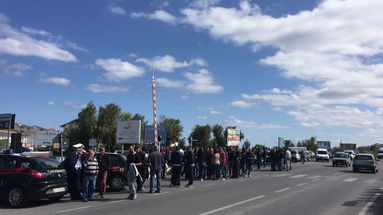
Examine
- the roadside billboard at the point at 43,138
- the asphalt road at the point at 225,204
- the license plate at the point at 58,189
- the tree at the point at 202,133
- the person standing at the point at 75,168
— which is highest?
the tree at the point at 202,133

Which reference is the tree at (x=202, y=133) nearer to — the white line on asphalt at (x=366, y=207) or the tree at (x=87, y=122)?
the tree at (x=87, y=122)

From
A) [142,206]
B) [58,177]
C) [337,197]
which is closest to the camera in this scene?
[142,206]

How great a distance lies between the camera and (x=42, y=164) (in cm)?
1150

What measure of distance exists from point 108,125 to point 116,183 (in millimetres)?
59693

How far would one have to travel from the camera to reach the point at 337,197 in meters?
13.5

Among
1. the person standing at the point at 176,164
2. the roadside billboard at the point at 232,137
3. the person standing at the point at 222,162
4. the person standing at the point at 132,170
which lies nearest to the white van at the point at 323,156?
the roadside billboard at the point at 232,137

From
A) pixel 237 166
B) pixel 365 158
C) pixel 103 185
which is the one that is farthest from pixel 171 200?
pixel 365 158

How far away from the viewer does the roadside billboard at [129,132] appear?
33375mm

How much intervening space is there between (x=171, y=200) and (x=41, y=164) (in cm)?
418

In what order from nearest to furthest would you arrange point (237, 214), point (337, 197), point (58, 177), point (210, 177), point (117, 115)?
1. point (237, 214)
2. point (58, 177)
3. point (337, 197)
4. point (210, 177)
5. point (117, 115)

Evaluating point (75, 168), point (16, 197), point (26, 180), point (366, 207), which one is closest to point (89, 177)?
point (75, 168)

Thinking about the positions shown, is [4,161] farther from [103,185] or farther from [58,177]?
[103,185]

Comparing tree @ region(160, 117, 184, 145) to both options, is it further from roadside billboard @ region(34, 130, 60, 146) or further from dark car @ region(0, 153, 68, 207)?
dark car @ region(0, 153, 68, 207)

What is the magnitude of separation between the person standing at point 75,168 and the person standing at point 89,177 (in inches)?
10.1
